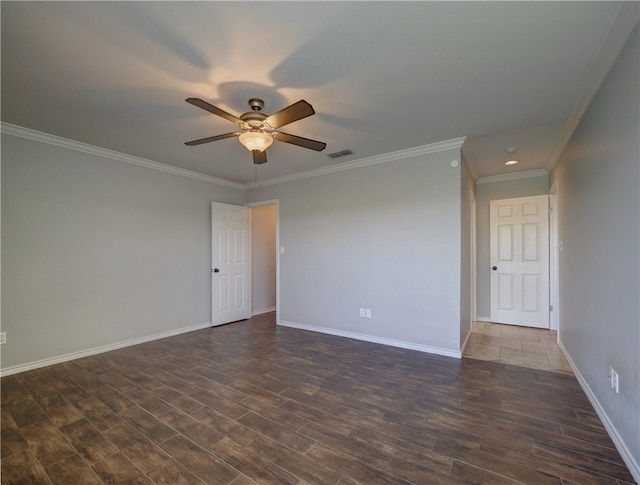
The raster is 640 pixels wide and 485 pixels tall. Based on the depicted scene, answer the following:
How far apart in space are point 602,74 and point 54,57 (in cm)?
381

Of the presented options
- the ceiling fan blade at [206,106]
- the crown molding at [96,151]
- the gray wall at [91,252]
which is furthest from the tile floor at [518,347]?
the crown molding at [96,151]

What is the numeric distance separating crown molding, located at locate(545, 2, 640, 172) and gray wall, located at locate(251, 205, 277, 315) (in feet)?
15.5

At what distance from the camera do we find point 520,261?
490cm

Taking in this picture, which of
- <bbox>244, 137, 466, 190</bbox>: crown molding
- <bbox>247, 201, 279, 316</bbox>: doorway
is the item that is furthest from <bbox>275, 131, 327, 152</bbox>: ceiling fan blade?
<bbox>247, 201, 279, 316</bbox>: doorway

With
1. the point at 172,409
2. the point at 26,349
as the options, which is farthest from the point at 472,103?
the point at 26,349

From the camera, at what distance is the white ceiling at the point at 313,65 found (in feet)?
5.32

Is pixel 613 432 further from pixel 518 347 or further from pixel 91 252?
pixel 91 252

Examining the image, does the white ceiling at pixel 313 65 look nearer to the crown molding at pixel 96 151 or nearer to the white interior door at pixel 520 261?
the crown molding at pixel 96 151

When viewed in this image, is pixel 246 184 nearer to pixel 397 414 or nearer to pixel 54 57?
pixel 54 57

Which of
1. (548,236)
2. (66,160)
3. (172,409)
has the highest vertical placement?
(66,160)

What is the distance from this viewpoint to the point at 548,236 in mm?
4680

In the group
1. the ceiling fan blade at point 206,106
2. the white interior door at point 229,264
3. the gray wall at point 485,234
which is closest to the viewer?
the ceiling fan blade at point 206,106

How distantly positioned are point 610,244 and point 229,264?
4812mm

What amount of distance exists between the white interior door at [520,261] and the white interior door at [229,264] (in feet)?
14.6
